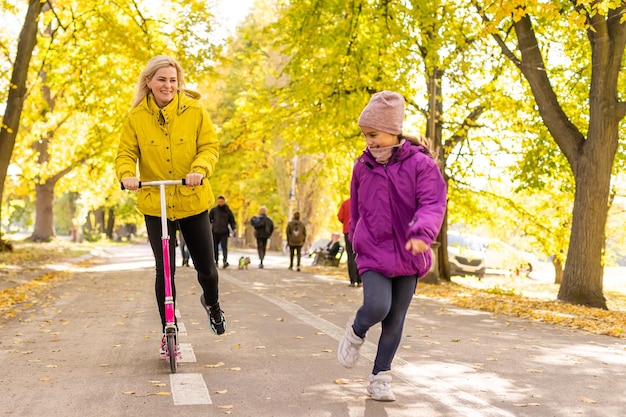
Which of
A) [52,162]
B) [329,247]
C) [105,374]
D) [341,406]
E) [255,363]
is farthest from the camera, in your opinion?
[52,162]

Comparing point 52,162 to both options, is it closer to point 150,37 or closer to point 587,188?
point 150,37

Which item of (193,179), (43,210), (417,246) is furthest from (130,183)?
(43,210)

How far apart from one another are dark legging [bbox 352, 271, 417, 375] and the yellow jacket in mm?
1597

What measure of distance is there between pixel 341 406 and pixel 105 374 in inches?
74.2

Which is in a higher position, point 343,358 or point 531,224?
point 531,224

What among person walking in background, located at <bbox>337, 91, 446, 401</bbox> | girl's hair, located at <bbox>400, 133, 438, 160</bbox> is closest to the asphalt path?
person walking in background, located at <bbox>337, 91, 446, 401</bbox>

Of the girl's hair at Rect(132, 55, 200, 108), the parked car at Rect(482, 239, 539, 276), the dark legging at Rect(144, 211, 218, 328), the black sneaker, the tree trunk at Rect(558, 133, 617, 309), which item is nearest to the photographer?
the girl's hair at Rect(132, 55, 200, 108)

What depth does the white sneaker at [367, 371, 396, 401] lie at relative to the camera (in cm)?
545

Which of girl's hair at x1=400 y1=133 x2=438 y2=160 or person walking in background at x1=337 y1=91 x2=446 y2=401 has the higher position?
girl's hair at x1=400 y1=133 x2=438 y2=160

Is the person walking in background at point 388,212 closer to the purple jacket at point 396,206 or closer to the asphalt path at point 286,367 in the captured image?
the purple jacket at point 396,206

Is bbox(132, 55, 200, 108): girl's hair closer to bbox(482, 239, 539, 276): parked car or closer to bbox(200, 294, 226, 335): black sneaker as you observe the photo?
bbox(200, 294, 226, 335): black sneaker

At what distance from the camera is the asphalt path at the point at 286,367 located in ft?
17.5

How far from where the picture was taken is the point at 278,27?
67.6ft

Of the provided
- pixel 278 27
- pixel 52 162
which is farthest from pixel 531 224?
pixel 52 162
